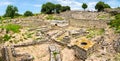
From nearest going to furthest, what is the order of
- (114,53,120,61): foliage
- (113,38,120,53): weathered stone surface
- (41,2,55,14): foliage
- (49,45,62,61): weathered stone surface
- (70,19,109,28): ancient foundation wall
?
(114,53,120,61): foliage, (113,38,120,53): weathered stone surface, (49,45,62,61): weathered stone surface, (70,19,109,28): ancient foundation wall, (41,2,55,14): foliage

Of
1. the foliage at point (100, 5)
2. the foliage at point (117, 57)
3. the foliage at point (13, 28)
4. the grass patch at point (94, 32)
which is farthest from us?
the foliage at point (100, 5)

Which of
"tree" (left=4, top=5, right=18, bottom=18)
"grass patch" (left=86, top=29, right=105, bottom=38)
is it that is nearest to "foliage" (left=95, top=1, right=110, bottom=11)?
"tree" (left=4, top=5, right=18, bottom=18)

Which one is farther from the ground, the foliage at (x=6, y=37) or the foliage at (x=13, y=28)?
the foliage at (x=13, y=28)

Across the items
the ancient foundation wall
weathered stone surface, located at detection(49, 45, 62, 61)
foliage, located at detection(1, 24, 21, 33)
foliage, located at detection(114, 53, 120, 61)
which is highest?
the ancient foundation wall

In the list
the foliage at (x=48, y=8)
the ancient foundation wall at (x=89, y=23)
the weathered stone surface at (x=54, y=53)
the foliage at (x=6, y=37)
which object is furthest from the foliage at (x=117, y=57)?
the foliage at (x=48, y=8)

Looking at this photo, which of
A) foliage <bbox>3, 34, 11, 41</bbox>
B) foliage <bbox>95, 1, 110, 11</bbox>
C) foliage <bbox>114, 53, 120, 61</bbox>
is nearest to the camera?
foliage <bbox>114, 53, 120, 61</bbox>

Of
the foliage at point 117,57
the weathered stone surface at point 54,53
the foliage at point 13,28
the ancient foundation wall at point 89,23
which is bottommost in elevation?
the weathered stone surface at point 54,53

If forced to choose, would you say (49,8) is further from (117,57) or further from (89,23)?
(117,57)

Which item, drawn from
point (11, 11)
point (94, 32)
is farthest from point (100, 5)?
point (94, 32)

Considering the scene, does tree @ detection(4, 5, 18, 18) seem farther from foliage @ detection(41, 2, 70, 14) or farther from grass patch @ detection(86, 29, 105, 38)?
grass patch @ detection(86, 29, 105, 38)

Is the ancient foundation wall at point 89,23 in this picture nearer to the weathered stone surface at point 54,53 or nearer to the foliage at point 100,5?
the weathered stone surface at point 54,53

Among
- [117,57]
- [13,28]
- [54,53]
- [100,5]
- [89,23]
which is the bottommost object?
[54,53]

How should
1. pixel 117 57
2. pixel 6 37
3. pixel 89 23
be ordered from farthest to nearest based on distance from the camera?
pixel 89 23
pixel 6 37
pixel 117 57

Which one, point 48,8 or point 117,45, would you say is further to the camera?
point 48,8
